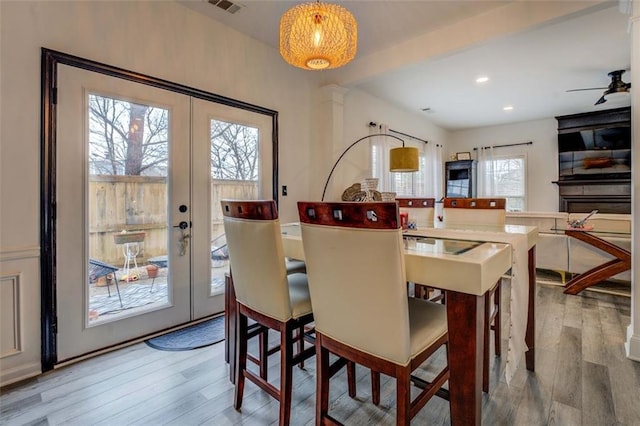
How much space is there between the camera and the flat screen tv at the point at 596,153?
5.66 metres

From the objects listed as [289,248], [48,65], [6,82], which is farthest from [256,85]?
[289,248]

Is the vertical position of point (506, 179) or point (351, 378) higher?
point (506, 179)

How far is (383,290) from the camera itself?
1.07 m

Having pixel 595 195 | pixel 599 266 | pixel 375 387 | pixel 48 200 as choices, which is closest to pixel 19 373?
pixel 48 200

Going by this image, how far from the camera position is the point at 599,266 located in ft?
11.4

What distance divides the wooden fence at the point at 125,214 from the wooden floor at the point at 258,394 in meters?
0.75

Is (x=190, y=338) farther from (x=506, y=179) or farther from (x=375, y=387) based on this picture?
(x=506, y=179)

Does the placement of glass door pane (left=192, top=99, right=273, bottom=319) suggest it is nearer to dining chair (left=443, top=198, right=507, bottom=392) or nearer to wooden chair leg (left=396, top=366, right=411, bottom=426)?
dining chair (left=443, top=198, right=507, bottom=392)

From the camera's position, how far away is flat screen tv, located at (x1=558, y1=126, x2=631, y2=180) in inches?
223

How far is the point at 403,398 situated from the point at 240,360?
0.93 metres

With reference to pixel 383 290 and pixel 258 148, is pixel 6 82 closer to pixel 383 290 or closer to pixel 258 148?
pixel 258 148

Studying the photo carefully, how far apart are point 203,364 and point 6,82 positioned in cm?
215

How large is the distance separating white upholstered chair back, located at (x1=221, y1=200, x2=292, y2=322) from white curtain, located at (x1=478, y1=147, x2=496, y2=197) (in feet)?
23.1

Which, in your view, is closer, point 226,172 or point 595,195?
point 226,172
